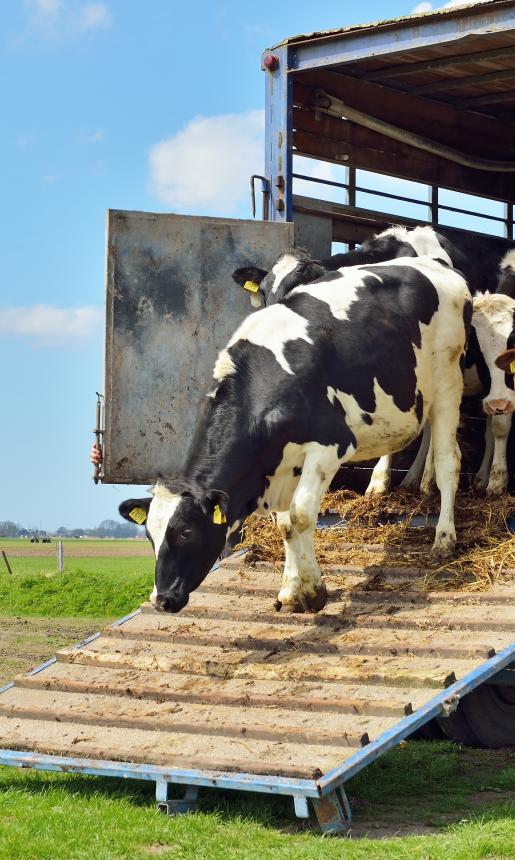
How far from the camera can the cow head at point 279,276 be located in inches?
412

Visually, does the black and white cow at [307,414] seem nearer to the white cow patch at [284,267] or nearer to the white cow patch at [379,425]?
the white cow patch at [379,425]

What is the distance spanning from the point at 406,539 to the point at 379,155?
5.51 m

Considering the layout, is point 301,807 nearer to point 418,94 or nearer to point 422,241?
point 422,241

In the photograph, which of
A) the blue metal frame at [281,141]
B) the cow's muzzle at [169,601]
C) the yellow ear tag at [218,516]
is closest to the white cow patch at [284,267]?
the blue metal frame at [281,141]

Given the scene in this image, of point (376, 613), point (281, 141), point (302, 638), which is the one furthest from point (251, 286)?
point (302, 638)

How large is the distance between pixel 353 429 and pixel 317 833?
10.9ft

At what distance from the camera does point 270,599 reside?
8.63 m

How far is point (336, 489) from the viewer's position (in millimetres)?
10852

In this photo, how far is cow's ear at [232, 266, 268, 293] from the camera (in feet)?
34.3

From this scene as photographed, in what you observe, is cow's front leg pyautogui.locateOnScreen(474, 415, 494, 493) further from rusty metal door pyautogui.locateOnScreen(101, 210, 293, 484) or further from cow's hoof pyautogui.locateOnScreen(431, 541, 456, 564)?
rusty metal door pyautogui.locateOnScreen(101, 210, 293, 484)

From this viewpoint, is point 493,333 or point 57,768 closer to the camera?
point 57,768

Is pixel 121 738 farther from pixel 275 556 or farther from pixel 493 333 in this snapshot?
pixel 493 333

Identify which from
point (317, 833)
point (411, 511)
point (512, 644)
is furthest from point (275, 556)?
point (317, 833)

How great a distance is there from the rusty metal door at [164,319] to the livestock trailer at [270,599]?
2cm
